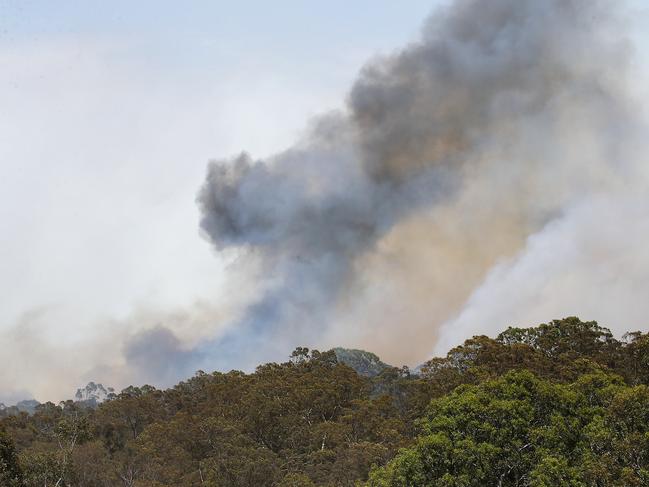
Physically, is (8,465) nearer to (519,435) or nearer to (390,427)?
(390,427)

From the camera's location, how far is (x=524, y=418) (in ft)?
110

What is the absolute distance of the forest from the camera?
31.5m

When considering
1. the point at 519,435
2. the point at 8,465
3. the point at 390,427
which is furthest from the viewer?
the point at 390,427

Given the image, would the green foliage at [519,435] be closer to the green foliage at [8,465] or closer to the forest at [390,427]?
the forest at [390,427]

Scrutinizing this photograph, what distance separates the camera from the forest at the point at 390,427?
31.5 meters

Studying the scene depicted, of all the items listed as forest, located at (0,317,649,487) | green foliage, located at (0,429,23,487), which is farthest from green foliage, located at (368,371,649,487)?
green foliage, located at (0,429,23,487)

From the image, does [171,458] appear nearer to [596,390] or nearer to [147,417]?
[147,417]

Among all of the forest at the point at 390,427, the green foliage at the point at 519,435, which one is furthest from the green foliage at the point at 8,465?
the green foliage at the point at 519,435

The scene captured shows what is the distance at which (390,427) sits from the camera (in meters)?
55.1

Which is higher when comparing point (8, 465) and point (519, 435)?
point (8, 465)

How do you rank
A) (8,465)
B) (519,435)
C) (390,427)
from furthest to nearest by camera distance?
(390,427)
(8,465)
(519,435)

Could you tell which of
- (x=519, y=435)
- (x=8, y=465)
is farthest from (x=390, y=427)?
(x=8, y=465)

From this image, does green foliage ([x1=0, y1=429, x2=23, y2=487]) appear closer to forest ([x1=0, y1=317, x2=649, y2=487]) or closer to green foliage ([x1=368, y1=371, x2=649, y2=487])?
forest ([x1=0, y1=317, x2=649, y2=487])

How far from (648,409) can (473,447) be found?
882cm
